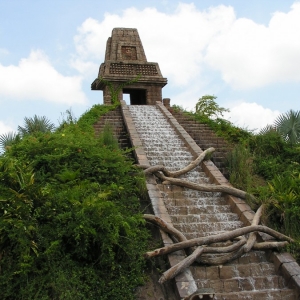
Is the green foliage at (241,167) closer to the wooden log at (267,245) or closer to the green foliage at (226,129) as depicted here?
the green foliage at (226,129)

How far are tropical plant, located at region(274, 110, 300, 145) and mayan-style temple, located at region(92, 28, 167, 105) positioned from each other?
720 centimetres

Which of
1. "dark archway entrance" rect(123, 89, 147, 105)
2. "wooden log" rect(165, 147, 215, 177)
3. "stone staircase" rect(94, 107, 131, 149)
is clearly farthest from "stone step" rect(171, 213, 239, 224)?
"dark archway entrance" rect(123, 89, 147, 105)

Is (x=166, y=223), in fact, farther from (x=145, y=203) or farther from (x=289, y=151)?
(x=289, y=151)

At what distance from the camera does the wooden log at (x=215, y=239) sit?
7.95 metres

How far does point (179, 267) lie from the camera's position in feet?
24.8

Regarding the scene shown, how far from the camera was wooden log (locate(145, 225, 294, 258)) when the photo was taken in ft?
26.1

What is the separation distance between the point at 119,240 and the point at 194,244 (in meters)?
1.31

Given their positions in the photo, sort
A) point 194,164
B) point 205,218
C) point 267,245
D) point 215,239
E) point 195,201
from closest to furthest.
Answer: point 215,239, point 267,245, point 205,218, point 195,201, point 194,164

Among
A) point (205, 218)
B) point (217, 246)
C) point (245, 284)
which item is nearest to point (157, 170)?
point (205, 218)

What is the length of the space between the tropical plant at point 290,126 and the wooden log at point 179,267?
7.44m

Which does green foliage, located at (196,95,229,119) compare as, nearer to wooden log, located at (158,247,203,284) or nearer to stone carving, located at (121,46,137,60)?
stone carving, located at (121,46,137,60)

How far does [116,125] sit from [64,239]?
8107mm

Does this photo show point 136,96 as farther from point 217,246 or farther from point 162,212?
point 217,246

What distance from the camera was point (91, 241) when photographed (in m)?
7.51
